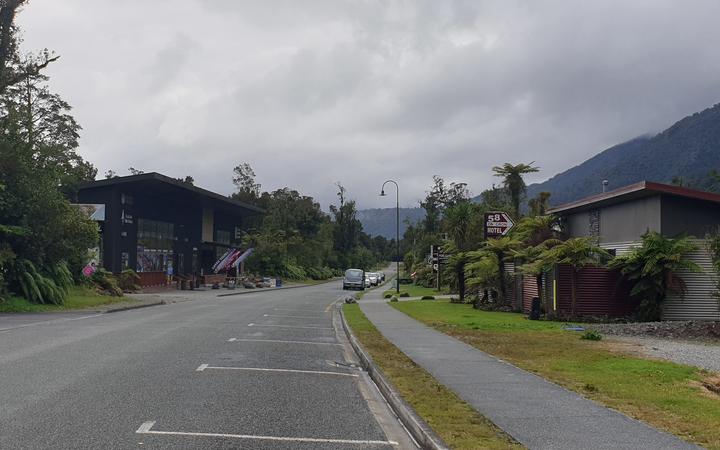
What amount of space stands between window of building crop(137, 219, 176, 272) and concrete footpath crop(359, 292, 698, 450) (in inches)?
1806

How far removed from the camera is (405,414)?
886cm

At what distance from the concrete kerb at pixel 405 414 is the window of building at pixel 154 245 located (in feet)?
153

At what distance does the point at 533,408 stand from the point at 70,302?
2631cm

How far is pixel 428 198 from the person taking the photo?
347 feet

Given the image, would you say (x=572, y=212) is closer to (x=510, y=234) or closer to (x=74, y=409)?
(x=510, y=234)

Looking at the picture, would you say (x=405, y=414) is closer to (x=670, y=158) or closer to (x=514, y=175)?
(x=514, y=175)

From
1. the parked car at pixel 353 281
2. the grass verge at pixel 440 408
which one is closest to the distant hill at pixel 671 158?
the parked car at pixel 353 281

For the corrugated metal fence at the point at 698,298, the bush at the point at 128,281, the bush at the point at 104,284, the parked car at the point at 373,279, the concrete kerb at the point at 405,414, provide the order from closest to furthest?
the concrete kerb at the point at 405,414
the corrugated metal fence at the point at 698,298
the bush at the point at 104,284
the bush at the point at 128,281
the parked car at the point at 373,279

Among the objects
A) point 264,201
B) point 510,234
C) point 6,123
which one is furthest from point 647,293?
point 264,201

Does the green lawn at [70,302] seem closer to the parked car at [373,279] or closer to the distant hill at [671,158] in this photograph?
the parked car at [373,279]

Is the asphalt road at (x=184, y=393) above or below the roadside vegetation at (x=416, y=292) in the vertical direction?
above

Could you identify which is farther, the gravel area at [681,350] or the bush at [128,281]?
the bush at [128,281]

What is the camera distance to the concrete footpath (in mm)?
7324

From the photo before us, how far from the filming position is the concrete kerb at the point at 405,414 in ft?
24.4
